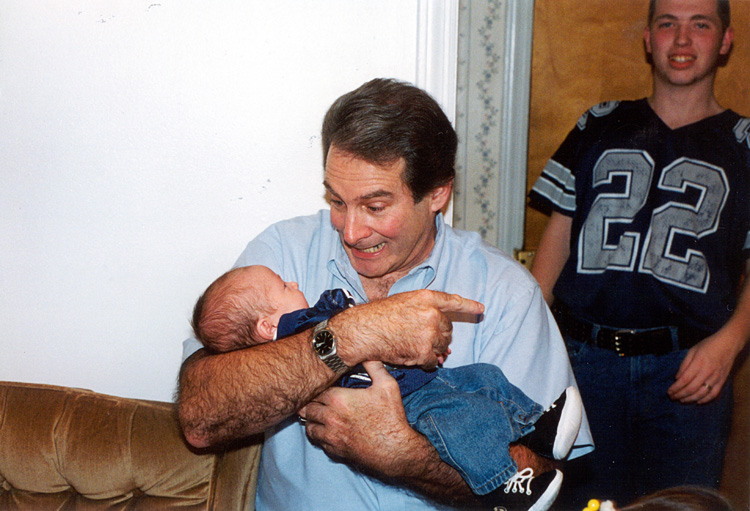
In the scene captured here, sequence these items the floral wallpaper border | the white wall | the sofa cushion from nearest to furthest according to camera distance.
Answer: the sofa cushion
the white wall
the floral wallpaper border

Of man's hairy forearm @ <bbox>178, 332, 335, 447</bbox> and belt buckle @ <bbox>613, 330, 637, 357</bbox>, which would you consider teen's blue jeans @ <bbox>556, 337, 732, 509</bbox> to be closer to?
belt buckle @ <bbox>613, 330, 637, 357</bbox>

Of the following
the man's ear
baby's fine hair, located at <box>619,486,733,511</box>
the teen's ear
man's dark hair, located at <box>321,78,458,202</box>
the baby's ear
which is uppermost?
the teen's ear

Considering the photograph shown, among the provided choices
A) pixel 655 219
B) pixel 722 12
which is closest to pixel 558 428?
pixel 655 219

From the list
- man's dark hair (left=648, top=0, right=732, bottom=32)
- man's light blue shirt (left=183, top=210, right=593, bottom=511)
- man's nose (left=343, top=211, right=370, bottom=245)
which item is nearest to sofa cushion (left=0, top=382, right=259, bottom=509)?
man's light blue shirt (left=183, top=210, right=593, bottom=511)

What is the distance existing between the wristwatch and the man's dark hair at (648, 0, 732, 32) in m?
1.61

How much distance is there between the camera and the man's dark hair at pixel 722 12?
6.25 feet

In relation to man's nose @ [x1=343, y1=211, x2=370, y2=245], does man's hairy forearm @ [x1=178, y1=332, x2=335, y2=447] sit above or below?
below

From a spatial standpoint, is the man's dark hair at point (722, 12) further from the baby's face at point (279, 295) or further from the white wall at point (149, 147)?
the baby's face at point (279, 295)

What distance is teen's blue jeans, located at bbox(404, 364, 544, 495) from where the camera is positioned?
116cm

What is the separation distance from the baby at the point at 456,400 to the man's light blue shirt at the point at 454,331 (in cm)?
10

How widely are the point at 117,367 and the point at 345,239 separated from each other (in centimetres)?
94

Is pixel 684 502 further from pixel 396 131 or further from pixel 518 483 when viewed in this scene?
pixel 396 131

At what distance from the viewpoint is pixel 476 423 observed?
1.16 m

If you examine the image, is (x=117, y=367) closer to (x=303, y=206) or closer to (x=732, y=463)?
(x=303, y=206)
